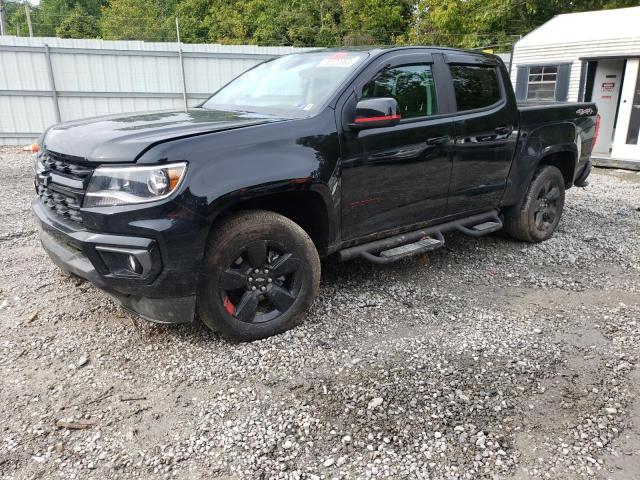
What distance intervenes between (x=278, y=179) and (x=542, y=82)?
39.9ft

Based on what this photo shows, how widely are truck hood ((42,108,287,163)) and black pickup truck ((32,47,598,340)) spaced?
0.04 feet

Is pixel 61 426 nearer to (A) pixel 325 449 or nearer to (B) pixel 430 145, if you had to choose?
(A) pixel 325 449

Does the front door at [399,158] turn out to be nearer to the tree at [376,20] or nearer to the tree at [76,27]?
the tree at [376,20]

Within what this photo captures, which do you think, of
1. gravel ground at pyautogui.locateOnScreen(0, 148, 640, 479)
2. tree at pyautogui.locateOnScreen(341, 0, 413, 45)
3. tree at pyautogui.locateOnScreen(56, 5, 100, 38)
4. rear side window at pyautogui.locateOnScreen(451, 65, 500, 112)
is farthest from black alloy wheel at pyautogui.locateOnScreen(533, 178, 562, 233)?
tree at pyautogui.locateOnScreen(56, 5, 100, 38)

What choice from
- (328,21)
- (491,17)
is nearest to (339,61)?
(491,17)

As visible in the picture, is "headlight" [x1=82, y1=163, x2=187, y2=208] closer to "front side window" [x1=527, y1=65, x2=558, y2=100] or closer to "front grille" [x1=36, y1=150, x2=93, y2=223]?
"front grille" [x1=36, y1=150, x2=93, y2=223]

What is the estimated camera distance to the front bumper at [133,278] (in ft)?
9.25

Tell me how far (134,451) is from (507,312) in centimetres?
279

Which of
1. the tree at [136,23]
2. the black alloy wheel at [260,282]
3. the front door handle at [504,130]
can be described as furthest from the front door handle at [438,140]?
the tree at [136,23]

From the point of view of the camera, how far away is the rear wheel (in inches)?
207

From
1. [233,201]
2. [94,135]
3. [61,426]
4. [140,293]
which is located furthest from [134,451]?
[94,135]

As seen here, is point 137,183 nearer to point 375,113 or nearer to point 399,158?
point 375,113

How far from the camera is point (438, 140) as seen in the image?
13.3 ft

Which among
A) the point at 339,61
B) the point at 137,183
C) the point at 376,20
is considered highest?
the point at 376,20
